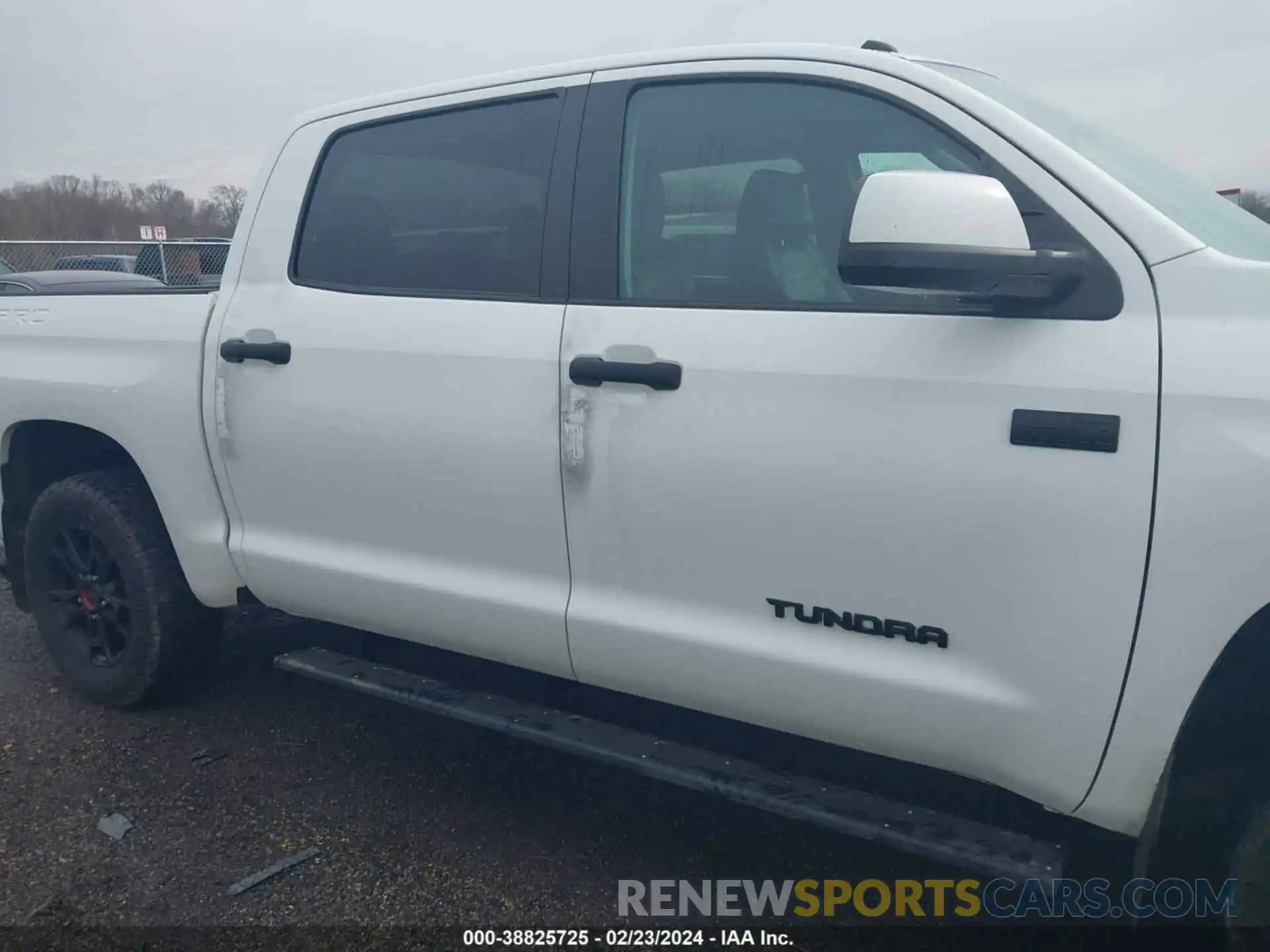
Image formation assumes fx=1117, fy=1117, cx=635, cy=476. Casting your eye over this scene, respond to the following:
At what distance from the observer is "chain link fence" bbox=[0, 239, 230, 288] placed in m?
12.2

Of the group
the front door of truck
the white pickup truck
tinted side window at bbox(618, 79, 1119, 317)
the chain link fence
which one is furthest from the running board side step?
the chain link fence

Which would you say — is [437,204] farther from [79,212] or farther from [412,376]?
[79,212]

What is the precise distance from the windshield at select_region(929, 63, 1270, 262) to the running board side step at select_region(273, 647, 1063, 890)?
1.18 meters

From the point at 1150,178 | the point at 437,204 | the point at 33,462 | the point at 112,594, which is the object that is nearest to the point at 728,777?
the point at 1150,178

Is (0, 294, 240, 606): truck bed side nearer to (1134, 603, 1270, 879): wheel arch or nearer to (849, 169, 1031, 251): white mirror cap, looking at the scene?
(849, 169, 1031, 251): white mirror cap

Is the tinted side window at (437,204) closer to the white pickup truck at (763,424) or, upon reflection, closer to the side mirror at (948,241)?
the white pickup truck at (763,424)

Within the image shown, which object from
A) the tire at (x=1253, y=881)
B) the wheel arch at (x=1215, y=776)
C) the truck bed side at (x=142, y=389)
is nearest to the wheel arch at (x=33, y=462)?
the truck bed side at (x=142, y=389)

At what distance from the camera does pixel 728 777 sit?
96.0 inches

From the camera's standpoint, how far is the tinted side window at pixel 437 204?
8.90ft

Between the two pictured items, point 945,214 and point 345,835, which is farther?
point 345,835

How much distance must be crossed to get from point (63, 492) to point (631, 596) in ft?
6.85

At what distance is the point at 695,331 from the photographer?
2355mm

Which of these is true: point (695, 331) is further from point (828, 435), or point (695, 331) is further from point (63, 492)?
point (63, 492)

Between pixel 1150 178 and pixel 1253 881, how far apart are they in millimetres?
1344
